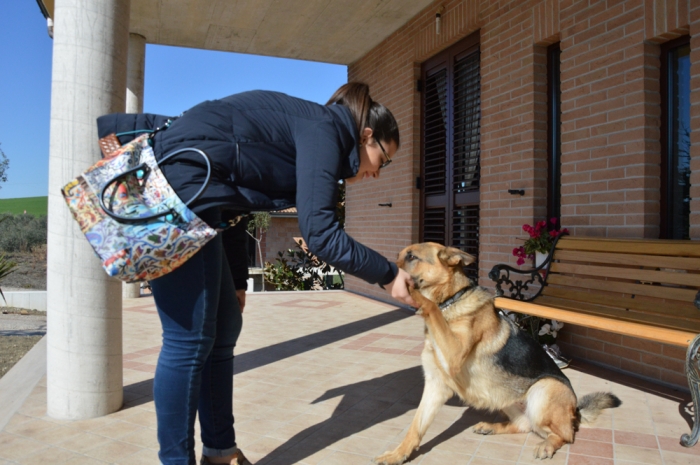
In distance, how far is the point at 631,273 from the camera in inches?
152

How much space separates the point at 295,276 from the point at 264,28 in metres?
5.03

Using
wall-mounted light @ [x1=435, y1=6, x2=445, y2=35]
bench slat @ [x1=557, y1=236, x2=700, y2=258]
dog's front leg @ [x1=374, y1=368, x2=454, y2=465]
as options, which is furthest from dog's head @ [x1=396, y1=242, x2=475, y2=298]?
wall-mounted light @ [x1=435, y1=6, x2=445, y2=35]

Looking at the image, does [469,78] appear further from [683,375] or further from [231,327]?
[231,327]

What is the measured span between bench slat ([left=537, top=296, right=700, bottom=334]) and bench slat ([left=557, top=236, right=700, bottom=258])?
452 millimetres

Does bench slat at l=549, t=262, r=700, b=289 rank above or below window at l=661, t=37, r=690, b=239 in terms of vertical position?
below

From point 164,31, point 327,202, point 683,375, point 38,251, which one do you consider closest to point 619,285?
point 683,375

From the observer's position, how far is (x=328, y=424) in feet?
10.6

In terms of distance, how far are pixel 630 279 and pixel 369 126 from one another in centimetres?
286

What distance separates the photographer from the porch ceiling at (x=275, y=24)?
7344 mm

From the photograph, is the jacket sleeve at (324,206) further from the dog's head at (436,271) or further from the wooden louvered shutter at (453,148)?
the wooden louvered shutter at (453,148)

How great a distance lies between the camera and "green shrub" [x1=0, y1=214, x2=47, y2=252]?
39.2ft

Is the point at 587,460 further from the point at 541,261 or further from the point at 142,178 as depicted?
the point at 142,178

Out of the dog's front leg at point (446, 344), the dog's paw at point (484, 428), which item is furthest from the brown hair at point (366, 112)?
the dog's paw at point (484, 428)

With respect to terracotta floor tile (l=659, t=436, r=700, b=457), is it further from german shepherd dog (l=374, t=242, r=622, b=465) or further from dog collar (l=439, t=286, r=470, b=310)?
dog collar (l=439, t=286, r=470, b=310)
